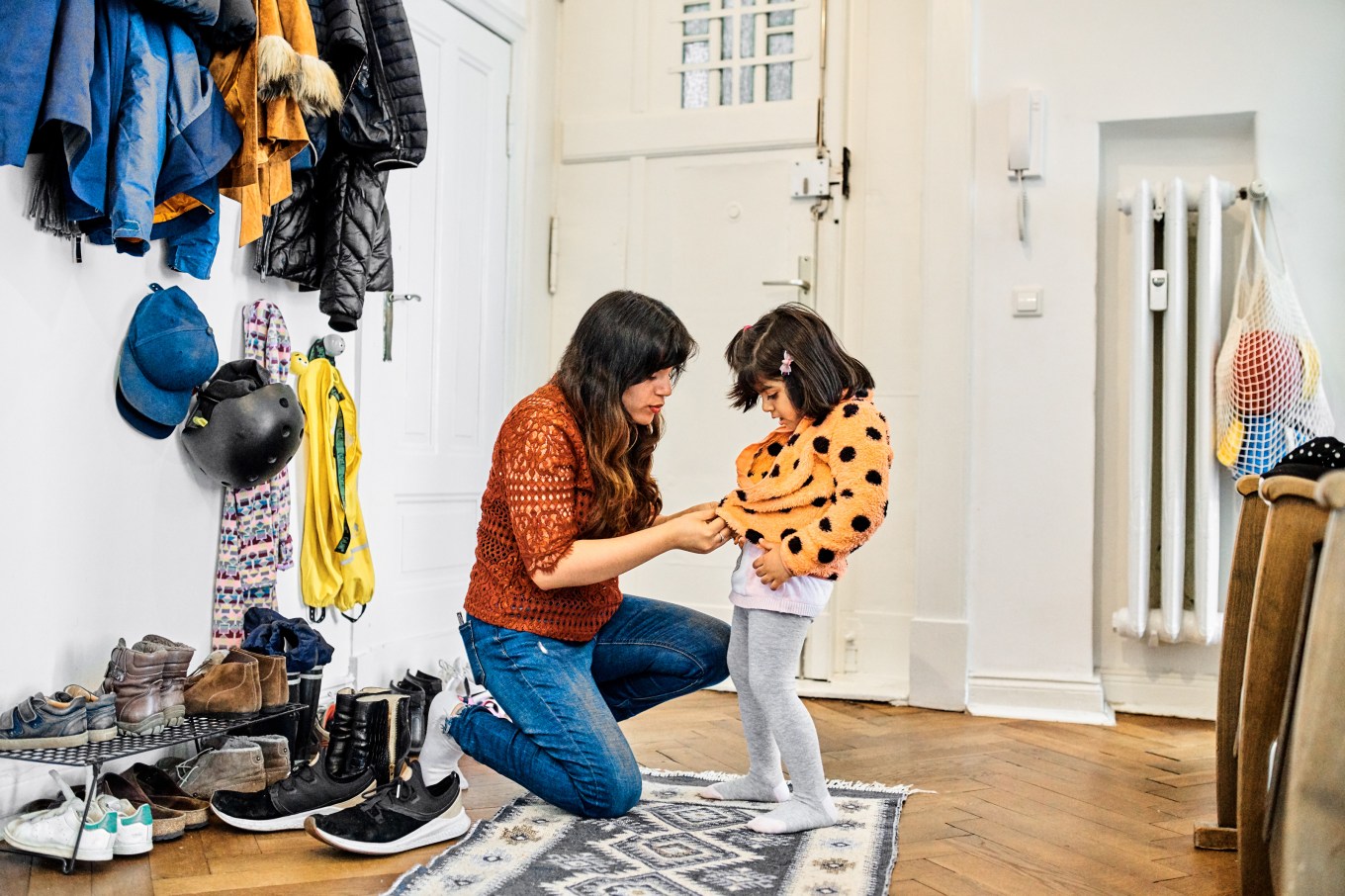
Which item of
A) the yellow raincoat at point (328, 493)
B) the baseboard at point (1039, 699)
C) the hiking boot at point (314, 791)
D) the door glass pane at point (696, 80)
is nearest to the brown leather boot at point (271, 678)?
the hiking boot at point (314, 791)

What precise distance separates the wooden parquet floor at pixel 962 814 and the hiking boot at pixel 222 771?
0.15 m

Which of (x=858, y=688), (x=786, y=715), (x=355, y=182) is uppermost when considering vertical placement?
(x=355, y=182)

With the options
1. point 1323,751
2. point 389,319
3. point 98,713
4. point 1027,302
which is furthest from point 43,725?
point 1027,302

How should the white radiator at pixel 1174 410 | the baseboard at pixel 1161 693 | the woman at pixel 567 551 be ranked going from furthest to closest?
the baseboard at pixel 1161 693 → the white radiator at pixel 1174 410 → the woman at pixel 567 551

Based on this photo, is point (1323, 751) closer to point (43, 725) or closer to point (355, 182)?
point (43, 725)

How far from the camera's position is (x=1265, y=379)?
2914 millimetres

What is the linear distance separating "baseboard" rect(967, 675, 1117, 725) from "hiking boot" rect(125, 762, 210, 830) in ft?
6.58

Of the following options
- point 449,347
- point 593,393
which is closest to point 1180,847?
point 593,393

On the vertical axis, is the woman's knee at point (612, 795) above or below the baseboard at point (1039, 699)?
above

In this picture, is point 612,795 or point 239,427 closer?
point 612,795

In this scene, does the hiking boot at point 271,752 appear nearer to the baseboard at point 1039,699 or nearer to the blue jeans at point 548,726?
the blue jeans at point 548,726

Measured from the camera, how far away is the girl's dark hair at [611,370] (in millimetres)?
1963

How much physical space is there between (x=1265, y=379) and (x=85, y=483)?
269 centimetres

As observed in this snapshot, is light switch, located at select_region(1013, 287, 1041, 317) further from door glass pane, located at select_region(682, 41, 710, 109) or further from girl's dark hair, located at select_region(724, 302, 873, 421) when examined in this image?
girl's dark hair, located at select_region(724, 302, 873, 421)
